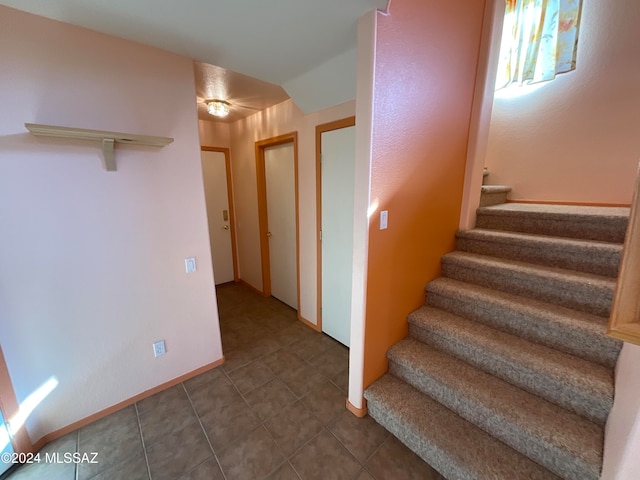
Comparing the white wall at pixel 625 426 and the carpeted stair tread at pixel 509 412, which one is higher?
the white wall at pixel 625 426

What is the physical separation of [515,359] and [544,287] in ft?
1.79

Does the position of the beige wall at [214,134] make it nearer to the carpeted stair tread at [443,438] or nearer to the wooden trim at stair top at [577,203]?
the carpeted stair tread at [443,438]

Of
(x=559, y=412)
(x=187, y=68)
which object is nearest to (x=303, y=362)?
(x=559, y=412)

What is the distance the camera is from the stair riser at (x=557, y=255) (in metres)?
1.53

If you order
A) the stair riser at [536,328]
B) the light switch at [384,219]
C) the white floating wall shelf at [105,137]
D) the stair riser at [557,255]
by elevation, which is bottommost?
the stair riser at [536,328]

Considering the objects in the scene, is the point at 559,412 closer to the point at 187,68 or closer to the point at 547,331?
the point at 547,331

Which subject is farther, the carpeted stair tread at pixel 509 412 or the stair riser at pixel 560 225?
the stair riser at pixel 560 225

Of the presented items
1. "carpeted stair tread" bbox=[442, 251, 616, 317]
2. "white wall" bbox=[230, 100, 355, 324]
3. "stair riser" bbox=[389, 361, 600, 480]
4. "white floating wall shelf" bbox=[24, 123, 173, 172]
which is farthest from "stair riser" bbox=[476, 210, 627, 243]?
"white floating wall shelf" bbox=[24, 123, 173, 172]

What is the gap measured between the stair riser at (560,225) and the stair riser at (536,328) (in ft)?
2.59

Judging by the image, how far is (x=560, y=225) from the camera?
73.9 inches

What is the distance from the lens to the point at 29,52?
1.27 m

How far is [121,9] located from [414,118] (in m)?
1.60

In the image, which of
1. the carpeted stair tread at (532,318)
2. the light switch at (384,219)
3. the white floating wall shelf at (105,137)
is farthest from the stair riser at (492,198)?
the white floating wall shelf at (105,137)

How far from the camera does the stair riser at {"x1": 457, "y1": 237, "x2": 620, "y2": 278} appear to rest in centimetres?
153
